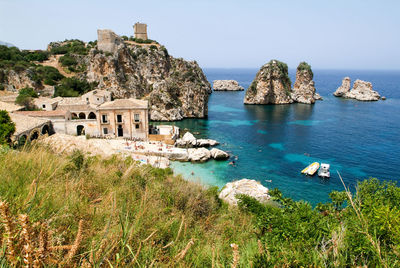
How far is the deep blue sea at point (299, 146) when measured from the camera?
68.0 ft

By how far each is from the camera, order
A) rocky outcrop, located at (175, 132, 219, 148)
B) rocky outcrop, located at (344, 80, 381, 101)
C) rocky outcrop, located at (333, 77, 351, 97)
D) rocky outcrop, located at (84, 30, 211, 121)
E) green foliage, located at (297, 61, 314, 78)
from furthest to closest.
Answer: rocky outcrop, located at (333, 77, 351, 97) < rocky outcrop, located at (344, 80, 381, 101) < green foliage, located at (297, 61, 314, 78) < rocky outcrop, located at (84, 30, 211, 121) < rocky outcrop, located at (175, 132, 219, 148)

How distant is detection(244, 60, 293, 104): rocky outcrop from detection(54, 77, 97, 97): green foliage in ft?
121

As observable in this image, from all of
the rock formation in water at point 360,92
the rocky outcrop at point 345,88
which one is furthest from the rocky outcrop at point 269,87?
the rocky outcrop at point 345,88

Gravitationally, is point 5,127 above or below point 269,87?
below

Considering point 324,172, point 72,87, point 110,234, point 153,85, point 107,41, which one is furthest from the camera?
point 107,41

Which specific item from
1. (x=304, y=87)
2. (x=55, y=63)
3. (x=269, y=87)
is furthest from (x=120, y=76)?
(x=304, y=87)

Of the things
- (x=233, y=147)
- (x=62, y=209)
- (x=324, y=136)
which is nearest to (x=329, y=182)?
(x=233, y=147)

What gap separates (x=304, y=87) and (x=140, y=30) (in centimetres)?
4669

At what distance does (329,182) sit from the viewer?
20.5m

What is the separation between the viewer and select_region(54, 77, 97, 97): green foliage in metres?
37.8

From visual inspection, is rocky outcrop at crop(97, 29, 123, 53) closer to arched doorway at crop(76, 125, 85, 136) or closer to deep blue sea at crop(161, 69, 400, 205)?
deep blue sea at crop(161, 69, 400, 205)

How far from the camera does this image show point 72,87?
4038cm

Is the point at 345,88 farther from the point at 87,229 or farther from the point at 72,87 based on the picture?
the point at 87,229

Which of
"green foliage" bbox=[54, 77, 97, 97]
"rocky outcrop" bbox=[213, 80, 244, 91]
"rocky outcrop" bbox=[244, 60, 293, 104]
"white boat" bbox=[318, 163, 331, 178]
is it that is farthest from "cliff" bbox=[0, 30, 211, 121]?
"rocky outcrop" bbox=[213, 80, 244, 91]
